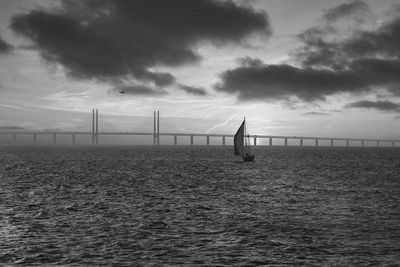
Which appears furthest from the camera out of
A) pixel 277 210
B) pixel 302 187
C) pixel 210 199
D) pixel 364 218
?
pixel 302 187

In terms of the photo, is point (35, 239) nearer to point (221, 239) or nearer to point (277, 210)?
point (221, 239)

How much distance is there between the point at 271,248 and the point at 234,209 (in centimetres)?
1388

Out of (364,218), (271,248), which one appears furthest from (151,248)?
(364,218)

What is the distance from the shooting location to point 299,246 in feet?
79.8

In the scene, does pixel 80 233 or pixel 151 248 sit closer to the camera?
pixel 151 248

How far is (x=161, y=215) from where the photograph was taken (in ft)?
113

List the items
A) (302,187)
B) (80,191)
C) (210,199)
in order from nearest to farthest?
(210,199) < (80,191) < (302,187)

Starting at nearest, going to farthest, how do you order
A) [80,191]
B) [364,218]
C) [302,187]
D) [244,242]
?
1. [244,242]
2. [364,218]
3. [80,191]
4. [302,187]

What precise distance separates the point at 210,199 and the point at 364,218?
16564 mm

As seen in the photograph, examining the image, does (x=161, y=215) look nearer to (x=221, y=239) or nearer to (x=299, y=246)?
(x=221, y=239)

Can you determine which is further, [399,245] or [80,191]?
[80,191]

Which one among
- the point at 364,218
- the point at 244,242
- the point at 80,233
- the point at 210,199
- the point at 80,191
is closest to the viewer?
the point at 244,242

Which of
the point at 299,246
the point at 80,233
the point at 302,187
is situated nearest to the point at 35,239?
the point at 80,233

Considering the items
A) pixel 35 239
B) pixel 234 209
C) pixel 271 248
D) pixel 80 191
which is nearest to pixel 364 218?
pixel 234 209
